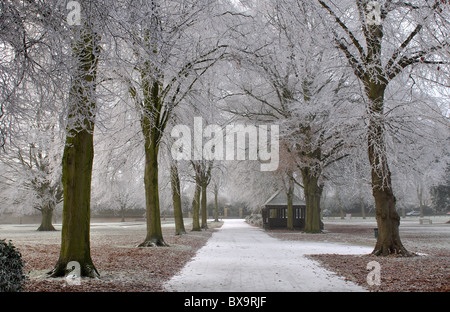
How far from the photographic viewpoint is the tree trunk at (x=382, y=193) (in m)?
11.3

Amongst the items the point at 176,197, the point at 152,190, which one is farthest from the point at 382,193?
the point at 176,197

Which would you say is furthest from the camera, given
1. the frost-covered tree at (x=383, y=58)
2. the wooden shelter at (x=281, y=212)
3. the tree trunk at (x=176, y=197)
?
the wooden shelter at (x=281, y=212)

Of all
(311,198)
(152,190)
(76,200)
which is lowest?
(311,198)

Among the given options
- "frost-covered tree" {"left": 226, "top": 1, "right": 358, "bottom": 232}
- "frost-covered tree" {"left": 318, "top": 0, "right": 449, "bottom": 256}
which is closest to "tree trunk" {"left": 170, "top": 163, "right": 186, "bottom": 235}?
"frost-covered tree" {"left": 226, "top": 1, "right": 358, "bottom": 232}

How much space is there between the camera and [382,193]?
A: 39.0 ft

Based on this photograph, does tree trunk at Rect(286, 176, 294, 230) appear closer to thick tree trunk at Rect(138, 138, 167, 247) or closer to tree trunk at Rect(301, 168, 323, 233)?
tree trunk at Rect(301, 168, 323, 233)

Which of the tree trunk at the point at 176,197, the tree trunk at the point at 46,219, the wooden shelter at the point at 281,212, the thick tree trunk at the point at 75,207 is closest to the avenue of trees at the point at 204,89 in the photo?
the thick tree trunk at the point at 75,207

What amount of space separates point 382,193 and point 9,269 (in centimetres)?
1013

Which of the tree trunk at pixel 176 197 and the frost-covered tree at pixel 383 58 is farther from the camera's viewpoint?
the tree trunk at pixel 176 197

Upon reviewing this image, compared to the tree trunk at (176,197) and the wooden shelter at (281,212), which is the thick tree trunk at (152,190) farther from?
the wooden shelter at (281,212)

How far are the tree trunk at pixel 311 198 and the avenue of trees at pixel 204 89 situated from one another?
76 millimetres

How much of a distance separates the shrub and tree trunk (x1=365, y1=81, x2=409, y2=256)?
9.26 meters

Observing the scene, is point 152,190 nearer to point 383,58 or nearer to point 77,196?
Answer: point 77,196

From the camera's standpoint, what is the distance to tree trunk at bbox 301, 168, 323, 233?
24953 millimetres
